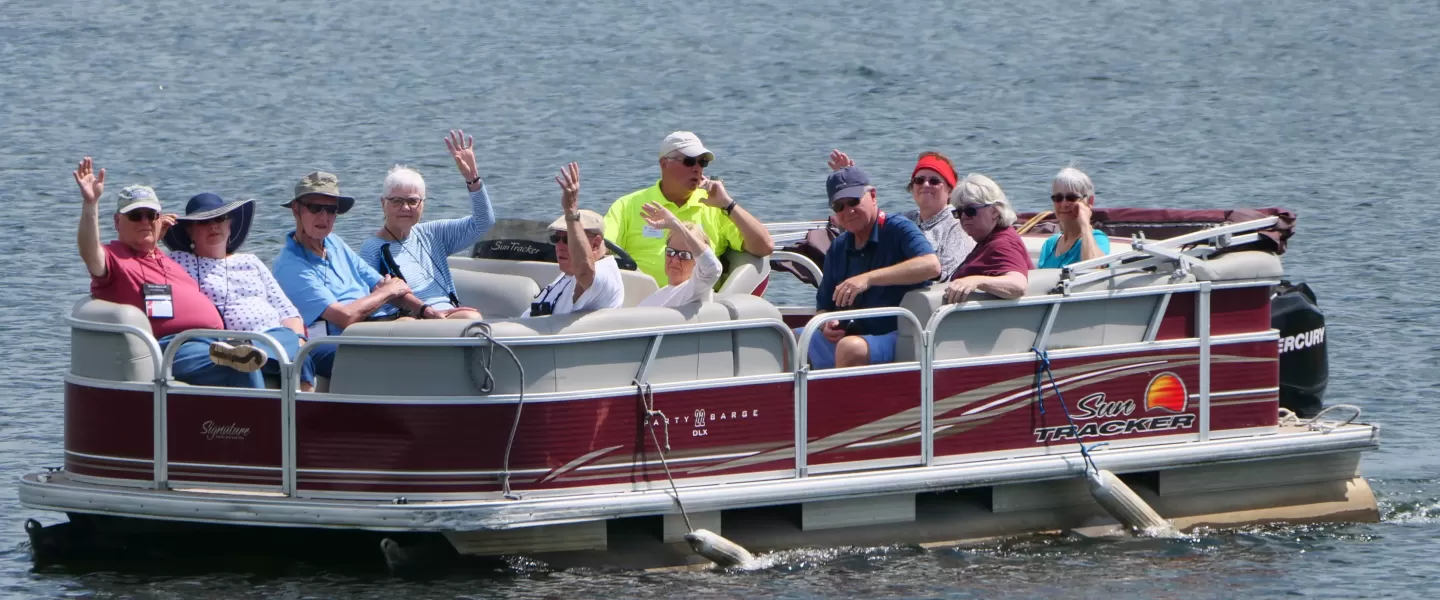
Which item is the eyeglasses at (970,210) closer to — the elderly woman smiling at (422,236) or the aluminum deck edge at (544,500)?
the aluminum deck edge at (544,500)

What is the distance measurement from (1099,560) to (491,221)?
331 centimetres

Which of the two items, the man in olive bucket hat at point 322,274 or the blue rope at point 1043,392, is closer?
the man in olive bucket hat at point 322,274

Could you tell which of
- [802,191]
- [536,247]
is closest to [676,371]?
[536,247]

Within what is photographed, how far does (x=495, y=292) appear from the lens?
10195 millimetres

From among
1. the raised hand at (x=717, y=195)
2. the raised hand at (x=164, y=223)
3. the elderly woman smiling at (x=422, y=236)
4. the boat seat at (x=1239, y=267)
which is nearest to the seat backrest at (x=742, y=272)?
the raised hand at (x=717, y=195)

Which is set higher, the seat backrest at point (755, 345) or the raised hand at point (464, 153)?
the raised hand at point (464, 153)

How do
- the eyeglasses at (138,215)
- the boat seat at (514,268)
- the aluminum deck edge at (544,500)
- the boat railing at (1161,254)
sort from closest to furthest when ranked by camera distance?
the aluminum deck edge at (544,500), the eyeglasses at (138,215), the boat railing at (1161,254), the boat seat at (514,268)

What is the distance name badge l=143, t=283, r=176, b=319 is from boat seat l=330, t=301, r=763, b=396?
830 mm

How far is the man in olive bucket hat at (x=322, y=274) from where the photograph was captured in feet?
29.8

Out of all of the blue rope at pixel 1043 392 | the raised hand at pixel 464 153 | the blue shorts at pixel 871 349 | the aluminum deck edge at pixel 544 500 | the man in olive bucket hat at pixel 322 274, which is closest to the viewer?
the aluminum deck edge at pixel 544 500

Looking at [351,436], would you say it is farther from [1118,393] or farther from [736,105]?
[736,105]

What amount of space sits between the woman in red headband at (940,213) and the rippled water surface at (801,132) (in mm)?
1427

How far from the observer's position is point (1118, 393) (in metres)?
9.61

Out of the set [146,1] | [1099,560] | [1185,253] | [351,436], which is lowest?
[1099,560]
